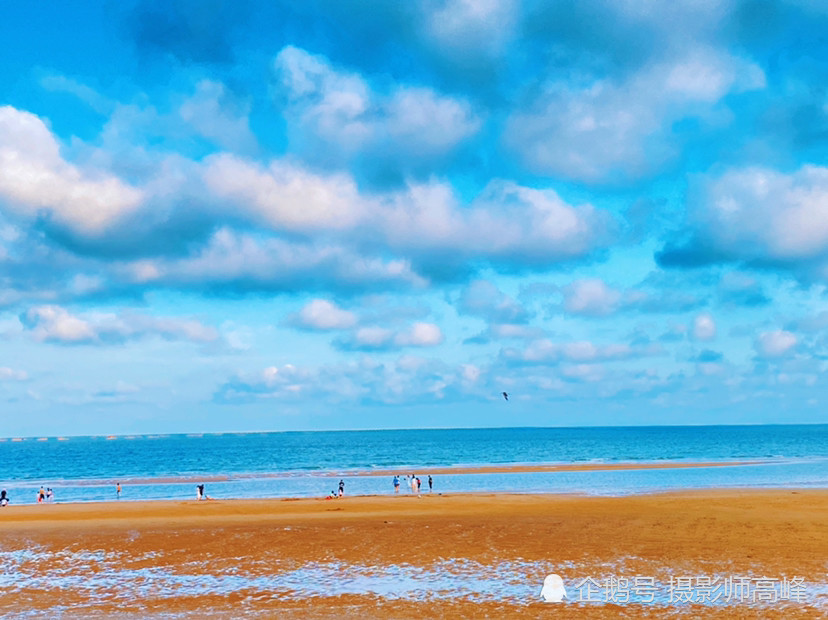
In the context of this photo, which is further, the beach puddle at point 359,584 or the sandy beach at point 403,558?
the beach puddle at point 359,584

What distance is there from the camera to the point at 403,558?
86.6 ft

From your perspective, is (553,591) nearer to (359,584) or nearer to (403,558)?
(359,584)

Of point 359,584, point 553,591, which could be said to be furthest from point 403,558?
point 553,591

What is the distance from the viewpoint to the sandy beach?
19.3 meters

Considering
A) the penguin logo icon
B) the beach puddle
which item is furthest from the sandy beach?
the penguin logo icon

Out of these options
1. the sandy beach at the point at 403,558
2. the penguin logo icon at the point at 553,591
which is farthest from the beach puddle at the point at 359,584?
the penguin logo icon at the point at 553,591

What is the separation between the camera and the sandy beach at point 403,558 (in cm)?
1927

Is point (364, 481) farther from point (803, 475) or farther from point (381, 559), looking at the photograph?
point (381, 559)

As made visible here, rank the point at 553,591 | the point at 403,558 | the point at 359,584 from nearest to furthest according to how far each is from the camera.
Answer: the point at 553,591 < the point at 359,584 < the point at 403,558

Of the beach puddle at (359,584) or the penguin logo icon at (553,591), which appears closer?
the penguin logo icon at (553,591)

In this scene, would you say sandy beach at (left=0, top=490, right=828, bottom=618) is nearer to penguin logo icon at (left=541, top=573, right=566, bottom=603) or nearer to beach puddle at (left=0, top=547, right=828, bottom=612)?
beach puddle at (left=0, top=547, right=828, bottom=612)

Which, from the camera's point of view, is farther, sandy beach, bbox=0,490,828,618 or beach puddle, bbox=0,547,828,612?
beach puddle, bbox=0,547,828,612

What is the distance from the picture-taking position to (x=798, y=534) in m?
29.9

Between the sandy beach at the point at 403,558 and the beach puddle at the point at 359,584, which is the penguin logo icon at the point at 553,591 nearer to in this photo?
the beach puddle at the point at 359,584
